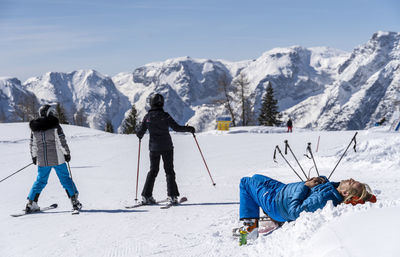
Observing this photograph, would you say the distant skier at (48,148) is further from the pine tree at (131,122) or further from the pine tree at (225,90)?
the pine tree at (131,122)

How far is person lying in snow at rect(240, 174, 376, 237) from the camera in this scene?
314cm

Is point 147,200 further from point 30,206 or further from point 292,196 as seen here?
point 292,196

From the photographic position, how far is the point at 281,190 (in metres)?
3.63

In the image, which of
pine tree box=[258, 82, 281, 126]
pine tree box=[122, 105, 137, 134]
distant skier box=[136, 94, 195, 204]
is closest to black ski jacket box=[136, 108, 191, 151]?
distant skier box=[136, 94, 195, 204]

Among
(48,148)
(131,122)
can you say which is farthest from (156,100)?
(131,122)

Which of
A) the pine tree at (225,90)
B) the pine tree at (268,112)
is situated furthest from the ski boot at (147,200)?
the pine tree at (268,112)

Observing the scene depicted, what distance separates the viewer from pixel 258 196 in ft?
12.6

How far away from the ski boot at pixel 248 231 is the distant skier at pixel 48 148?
3.45 meters

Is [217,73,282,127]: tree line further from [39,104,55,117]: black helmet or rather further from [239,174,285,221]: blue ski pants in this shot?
[239,174,285,221]: blue ski pants

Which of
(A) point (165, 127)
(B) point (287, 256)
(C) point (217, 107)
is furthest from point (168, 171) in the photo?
(C) point (217, 107)

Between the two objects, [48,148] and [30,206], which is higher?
[48,148]

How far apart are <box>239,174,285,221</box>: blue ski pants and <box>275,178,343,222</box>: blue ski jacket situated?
10 centimetres

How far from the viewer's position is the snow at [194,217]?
256 cm

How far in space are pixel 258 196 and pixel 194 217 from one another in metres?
1.86
